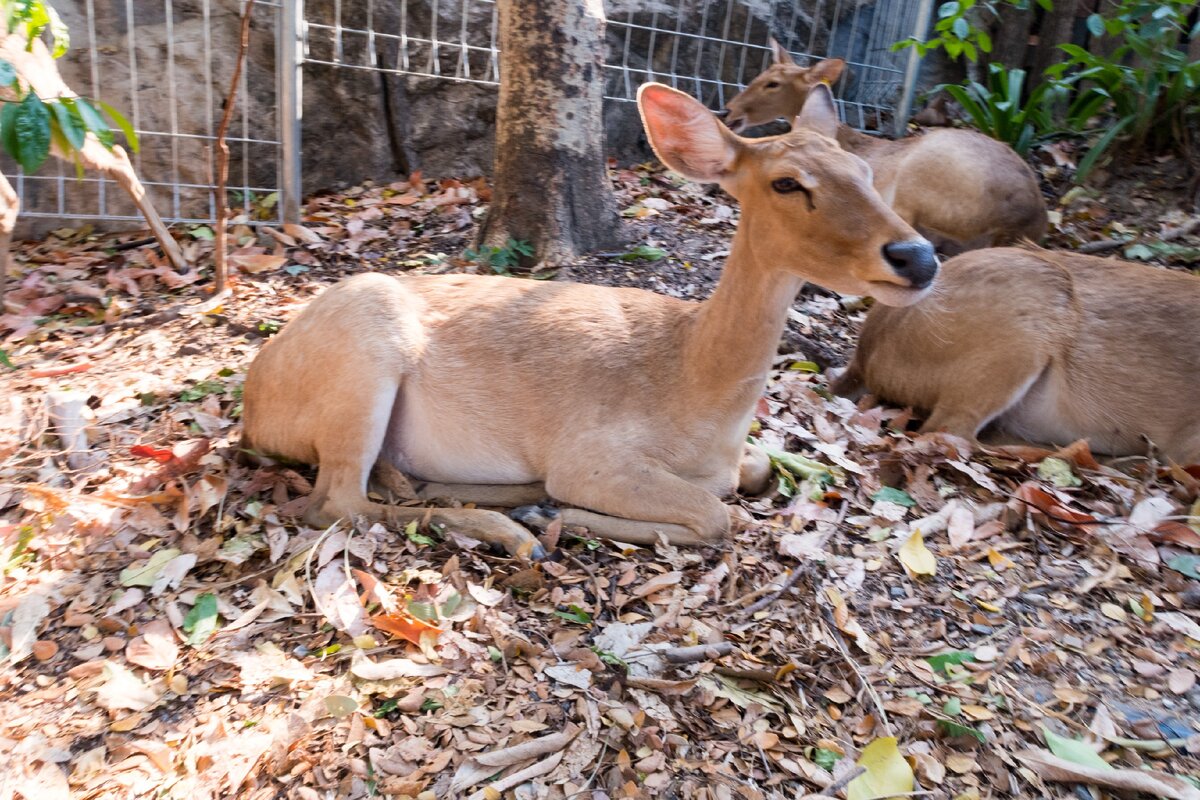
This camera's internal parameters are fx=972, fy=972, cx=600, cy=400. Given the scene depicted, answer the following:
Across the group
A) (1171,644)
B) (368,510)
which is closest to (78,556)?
(368,510)

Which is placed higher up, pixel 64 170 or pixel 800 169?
pixel 800 169

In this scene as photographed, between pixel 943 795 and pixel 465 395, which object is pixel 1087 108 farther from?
pixel 943 795

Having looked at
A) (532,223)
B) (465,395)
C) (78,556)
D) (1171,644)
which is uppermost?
Answer: (532,223)

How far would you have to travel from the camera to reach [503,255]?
20.5 feet

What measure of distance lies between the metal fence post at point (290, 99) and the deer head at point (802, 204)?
175 inches

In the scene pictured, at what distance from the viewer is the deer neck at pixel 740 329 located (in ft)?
13.3

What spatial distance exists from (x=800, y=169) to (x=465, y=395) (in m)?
1.79

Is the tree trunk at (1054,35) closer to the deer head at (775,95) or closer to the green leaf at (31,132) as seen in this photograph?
the deer head at (775,95)

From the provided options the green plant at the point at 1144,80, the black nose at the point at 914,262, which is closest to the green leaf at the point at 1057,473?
the black nose at the point at 914,262

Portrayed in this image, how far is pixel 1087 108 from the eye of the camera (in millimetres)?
9172

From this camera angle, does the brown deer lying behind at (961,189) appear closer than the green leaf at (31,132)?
No

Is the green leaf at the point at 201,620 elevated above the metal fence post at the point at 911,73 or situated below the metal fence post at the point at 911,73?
below

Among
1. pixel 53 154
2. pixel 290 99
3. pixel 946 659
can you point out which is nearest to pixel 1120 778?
pixel 946 659

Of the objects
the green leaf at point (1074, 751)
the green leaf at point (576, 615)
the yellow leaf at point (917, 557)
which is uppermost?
the yellow leaf at point (917, 557)
